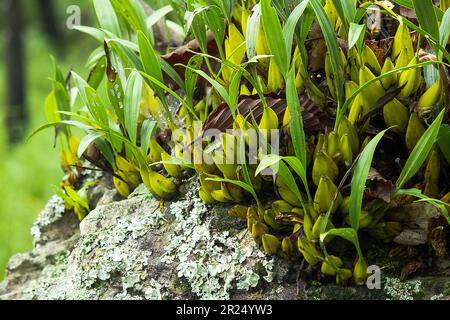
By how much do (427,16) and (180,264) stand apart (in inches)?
33.1

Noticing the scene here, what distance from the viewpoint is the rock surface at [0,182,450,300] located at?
146cm

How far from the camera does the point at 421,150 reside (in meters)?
1.35

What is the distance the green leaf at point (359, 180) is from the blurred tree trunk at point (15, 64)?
5098 mm

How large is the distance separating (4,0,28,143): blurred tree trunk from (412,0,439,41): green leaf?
5.13 metres

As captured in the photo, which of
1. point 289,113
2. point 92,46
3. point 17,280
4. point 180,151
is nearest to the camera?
point 289,113

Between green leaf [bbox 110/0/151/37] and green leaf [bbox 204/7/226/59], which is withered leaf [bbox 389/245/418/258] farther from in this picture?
green leaf [bbox 110/0/151/37]

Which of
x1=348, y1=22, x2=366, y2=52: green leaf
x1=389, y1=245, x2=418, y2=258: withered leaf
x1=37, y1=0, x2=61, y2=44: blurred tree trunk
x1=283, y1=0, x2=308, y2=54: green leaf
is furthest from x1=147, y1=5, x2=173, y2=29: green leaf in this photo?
x1=37, y1=0, x2=61, y2=44: blurred tree trunk

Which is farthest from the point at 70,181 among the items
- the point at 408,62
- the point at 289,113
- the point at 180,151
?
the point at 408,62

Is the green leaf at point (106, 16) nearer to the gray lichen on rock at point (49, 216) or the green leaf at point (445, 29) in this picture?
the gray lichen on rock at point (49, 216)

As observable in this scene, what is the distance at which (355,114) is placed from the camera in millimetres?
1495

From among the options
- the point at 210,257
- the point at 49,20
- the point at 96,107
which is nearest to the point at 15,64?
the point at 49,20

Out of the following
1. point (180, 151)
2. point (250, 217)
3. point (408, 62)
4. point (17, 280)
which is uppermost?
point (408, 62)
